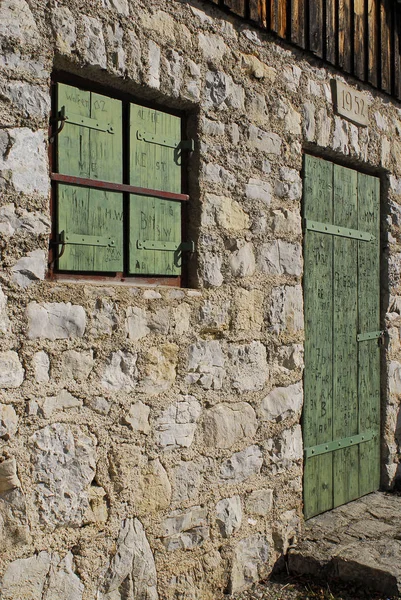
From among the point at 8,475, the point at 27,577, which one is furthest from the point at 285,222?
the point at 27,577

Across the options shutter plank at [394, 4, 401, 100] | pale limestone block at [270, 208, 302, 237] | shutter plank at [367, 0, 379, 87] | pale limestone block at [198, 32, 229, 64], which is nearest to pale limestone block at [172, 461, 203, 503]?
pale limestone block at [270, 208, 302, 237]

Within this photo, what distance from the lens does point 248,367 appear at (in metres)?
3.83

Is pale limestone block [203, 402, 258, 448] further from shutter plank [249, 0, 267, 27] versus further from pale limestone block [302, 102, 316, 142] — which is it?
shutter plank [249, 0, 267, 27]

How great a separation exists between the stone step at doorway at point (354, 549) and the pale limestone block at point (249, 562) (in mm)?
191

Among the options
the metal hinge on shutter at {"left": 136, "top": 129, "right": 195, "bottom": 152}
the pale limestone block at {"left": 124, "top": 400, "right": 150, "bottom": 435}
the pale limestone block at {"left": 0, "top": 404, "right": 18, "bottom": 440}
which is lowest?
the pale limestone block at {"left": 124, "top": 400, "right": 150, "bottom": 435}

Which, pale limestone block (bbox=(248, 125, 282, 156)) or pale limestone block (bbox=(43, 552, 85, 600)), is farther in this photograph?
pale limestone block (bbox=(248, 125, 282, 156))

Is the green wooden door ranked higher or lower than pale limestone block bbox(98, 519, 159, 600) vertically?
higher

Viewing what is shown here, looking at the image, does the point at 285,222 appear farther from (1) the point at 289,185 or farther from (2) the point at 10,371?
(2) the point at 10,371

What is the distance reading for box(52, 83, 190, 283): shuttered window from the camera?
3102mm

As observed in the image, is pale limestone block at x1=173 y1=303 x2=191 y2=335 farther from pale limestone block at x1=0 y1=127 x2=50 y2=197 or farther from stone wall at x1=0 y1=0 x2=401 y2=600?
pale limestone block at x1=0 y1=127 x2=50 y2=197

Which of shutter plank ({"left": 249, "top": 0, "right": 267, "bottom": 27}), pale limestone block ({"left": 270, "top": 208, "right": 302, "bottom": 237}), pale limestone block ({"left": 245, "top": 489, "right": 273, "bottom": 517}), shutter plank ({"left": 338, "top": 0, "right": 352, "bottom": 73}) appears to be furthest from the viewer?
shutter plank ({"left": 338, "top": 0, "right": 352, "bottom": 73})

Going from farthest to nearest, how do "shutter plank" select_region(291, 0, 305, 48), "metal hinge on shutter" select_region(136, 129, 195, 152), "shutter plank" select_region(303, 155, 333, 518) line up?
1. "shutter plank" select_region(303, 155, 333, 518)
2. "shutter plank" select_region(291, 0, 305, 48)
3. "metal hinge on shutter" select_region(136, 129, 195, 152)

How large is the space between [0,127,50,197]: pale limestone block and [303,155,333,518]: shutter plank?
1942 mm

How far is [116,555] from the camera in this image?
10.3 feet
